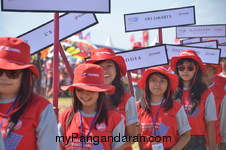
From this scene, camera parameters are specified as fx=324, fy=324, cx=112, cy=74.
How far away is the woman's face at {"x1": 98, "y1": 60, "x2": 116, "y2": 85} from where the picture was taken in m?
3.36

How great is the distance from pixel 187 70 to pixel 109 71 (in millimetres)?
1293

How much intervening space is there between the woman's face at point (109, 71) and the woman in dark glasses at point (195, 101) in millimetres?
1077

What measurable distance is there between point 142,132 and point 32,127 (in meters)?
1.56

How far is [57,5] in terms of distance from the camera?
298 cm

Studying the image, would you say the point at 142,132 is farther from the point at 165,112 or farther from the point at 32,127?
the point at 32,127

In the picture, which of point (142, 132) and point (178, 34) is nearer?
point (142, 132)

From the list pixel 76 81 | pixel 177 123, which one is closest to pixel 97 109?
pixel 76 81

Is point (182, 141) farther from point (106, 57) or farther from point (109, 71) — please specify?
point (106, 57)

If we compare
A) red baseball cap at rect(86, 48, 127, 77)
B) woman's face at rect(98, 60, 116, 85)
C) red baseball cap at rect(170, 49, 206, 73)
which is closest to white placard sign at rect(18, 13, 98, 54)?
red baseball cap at rect(86, 48, 127, 77)

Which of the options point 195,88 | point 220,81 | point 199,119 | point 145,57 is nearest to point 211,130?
point 199,119

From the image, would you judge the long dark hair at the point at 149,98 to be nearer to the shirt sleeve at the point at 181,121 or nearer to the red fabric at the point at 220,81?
the shirt sleeve at the point at 181,121

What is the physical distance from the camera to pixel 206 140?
167 inches

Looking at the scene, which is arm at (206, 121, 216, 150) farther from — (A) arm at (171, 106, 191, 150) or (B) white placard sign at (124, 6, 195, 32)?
(B) white placard sign at (124, 6, 195, 32)

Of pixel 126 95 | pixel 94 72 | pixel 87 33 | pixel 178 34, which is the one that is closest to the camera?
pixel 94 72
